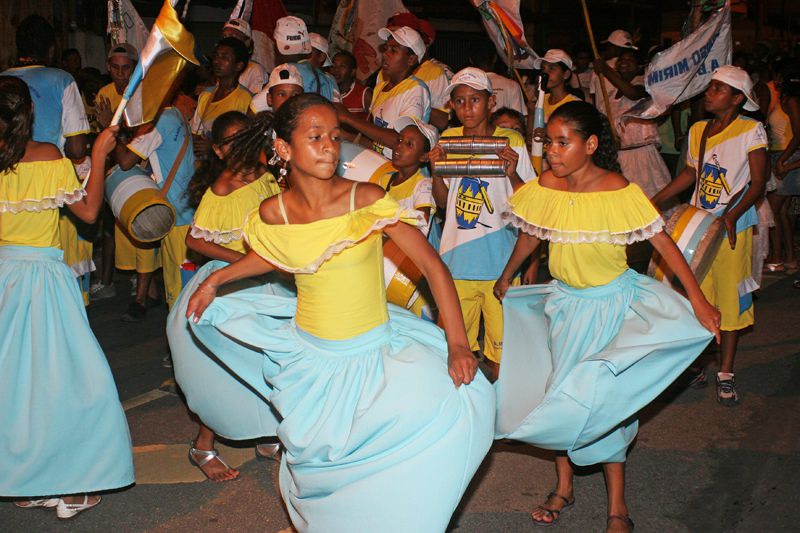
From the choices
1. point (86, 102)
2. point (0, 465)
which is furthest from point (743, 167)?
point (86, 102)

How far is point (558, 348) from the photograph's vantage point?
15.4 feet

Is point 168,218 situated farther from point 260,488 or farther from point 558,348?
point 558,348

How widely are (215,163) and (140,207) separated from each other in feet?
3.41

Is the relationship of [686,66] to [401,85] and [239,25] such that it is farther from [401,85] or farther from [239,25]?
[239,25]

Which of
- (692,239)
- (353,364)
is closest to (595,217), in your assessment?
(692,239)

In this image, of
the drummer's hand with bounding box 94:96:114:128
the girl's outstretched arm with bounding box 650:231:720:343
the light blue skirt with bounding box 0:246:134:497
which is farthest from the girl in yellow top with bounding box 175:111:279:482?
the drummer's hand with bounding box 94:96:114:128

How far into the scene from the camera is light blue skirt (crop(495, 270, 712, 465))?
14.0ft

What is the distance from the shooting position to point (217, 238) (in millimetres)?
5289

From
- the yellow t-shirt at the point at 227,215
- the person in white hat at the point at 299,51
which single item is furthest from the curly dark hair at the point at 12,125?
the person in white hat at the point at 299,51

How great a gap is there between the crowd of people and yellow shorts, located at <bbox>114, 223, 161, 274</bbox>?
139 centimetres

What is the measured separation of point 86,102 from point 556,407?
873 cm

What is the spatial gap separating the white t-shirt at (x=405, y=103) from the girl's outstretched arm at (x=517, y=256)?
262cm

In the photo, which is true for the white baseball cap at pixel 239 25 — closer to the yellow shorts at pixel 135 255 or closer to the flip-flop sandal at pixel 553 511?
the yellow shorts at pixel 135 255

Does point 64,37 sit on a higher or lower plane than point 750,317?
higher
